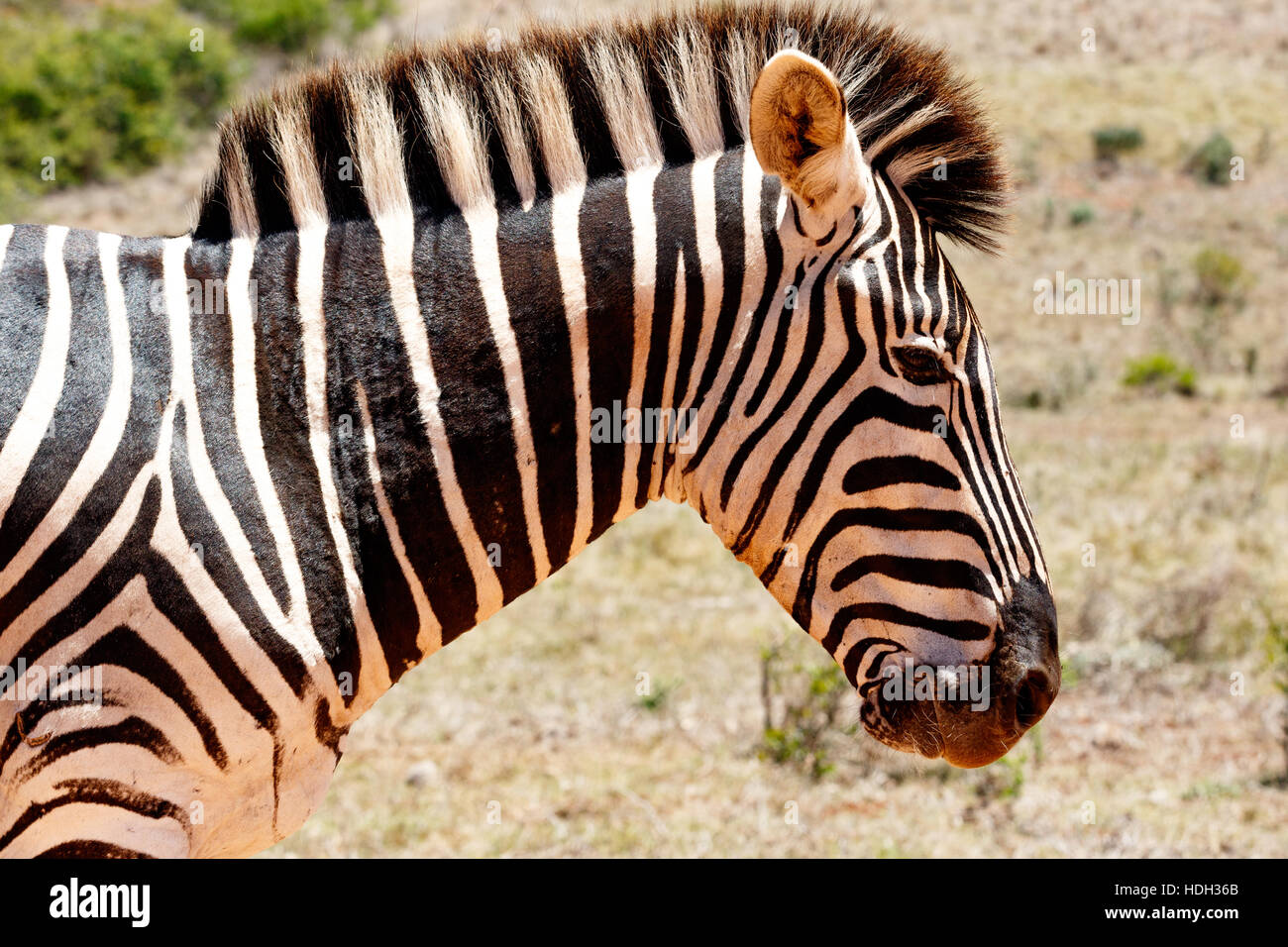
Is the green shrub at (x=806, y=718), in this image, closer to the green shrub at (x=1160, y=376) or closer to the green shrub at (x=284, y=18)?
the green shrub at (x=1160, y=376)

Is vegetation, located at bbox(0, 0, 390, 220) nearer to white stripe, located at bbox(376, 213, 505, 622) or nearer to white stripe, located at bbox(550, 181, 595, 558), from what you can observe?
white stripe, located at bbox(376, 213, 505, 622)

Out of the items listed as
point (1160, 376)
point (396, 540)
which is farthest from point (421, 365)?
point (1160, 376)

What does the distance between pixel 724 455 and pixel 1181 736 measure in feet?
17.4

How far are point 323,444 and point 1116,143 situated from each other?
30.0 metres

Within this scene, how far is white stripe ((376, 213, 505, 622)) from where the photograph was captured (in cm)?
240

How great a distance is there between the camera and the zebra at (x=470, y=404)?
218 centimetres

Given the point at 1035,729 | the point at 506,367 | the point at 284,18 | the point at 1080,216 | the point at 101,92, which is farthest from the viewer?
the point at 284,18

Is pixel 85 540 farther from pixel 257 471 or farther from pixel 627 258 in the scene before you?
pixel 627 258

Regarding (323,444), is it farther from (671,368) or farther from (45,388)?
(671,368)

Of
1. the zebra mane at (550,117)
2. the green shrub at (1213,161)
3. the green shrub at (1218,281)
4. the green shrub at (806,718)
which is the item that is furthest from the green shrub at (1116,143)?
the zebra mane at (550,117)

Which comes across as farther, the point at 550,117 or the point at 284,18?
the point at 284,18

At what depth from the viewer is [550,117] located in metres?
2.56

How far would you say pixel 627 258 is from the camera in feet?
8.14

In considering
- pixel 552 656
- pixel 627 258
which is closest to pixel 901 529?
pixel 627 258
